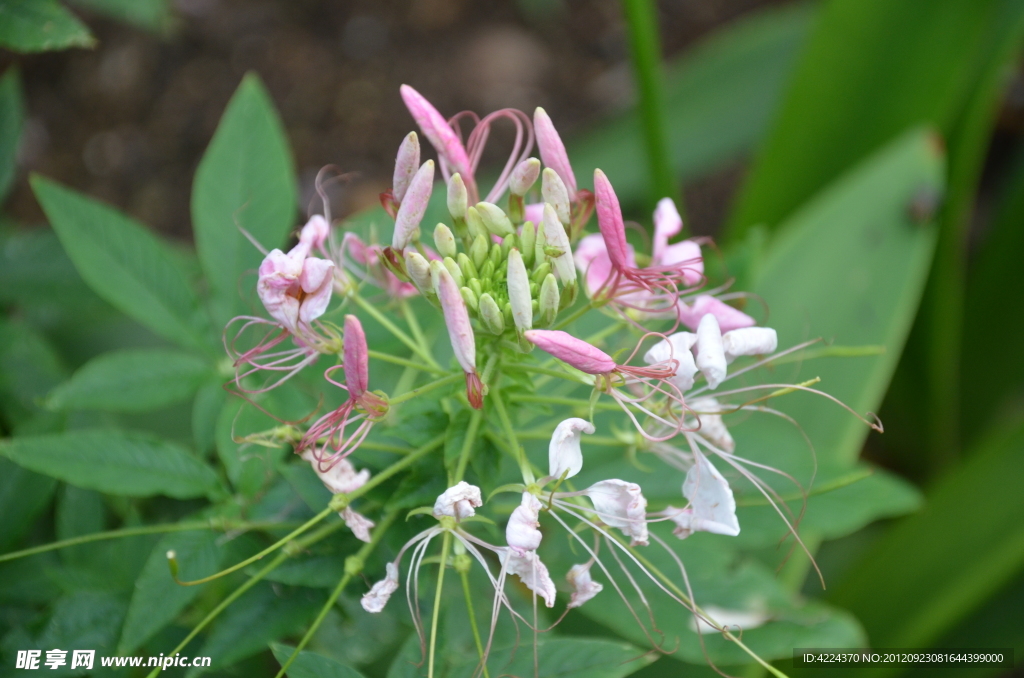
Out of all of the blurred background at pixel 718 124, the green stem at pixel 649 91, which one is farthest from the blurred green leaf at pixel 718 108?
the green stem at pixel 649 91

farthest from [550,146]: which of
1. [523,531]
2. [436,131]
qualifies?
[523,531]

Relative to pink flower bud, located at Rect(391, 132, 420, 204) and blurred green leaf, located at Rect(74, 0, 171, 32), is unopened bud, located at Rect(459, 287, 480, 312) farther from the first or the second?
blurred green leaf, located at Rect(74, 0, 171, 32)

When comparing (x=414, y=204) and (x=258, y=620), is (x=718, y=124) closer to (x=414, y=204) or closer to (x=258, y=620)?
(x=414, y=204)

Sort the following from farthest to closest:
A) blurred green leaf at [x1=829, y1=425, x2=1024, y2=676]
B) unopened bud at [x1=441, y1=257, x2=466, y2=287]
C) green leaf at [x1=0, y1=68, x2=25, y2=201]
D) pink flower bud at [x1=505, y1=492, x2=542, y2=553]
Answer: blurred green leaf at [x1=829, y1=425, x2=1024, y2=676]
green leaf at [x1=0, y1=68, x2=25, y2=201]
unopened bud at [x1=441, y1=257, x2=466, y2=287]
pink flower bud at [x1=505, y1=492, x2=542, y2=553]

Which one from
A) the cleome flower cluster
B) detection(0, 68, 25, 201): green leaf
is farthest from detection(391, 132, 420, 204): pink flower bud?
detection(0, 68, 25, 201): green leaf

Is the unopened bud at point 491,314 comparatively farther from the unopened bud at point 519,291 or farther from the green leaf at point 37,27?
the green leaf at point 37,27

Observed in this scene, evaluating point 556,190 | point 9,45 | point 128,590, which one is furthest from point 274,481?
point 9,45
